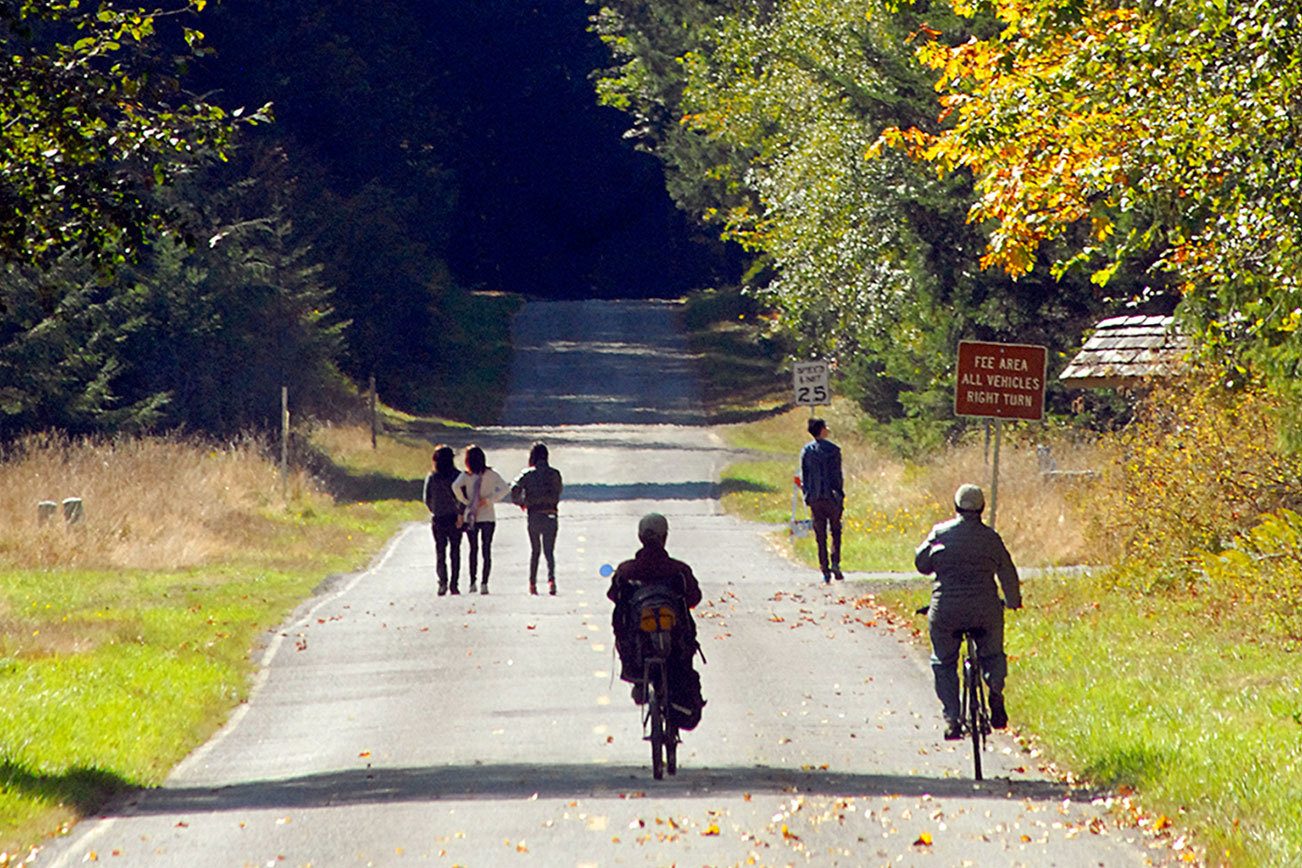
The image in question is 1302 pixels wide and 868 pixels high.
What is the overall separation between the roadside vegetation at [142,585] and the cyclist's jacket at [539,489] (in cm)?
310

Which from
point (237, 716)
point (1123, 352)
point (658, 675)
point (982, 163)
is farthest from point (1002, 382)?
point (658, 675)

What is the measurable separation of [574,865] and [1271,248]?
777 cm

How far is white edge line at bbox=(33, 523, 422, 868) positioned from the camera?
1152 centimetres

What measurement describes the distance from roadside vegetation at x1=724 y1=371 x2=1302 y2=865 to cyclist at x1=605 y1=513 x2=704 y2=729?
99.7 inches

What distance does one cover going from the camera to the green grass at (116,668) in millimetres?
13406

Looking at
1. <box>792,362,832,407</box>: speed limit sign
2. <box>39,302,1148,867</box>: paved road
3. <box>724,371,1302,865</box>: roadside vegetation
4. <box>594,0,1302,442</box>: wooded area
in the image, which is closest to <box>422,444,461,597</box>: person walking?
<box>39,302,1148,867</box>: paved road

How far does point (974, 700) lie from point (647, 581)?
7.32 feet

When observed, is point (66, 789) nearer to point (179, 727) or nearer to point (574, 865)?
point (179, 727)

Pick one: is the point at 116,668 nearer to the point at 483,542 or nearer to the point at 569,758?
the point at 569,758

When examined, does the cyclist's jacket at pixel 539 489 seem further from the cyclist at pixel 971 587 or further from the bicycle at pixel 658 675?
the bicycle at pixel 658 675

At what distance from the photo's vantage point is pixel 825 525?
25312 millimetres

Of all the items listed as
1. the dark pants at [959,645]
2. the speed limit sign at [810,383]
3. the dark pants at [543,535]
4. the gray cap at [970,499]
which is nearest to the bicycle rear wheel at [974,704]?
the dark pants at [959,645]

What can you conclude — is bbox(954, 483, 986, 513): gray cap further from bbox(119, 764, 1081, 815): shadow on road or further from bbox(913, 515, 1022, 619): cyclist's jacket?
bbox(119, 764, 1081, 815): shadow on road

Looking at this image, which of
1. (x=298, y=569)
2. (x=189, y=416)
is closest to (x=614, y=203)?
(x=189, y=416)
